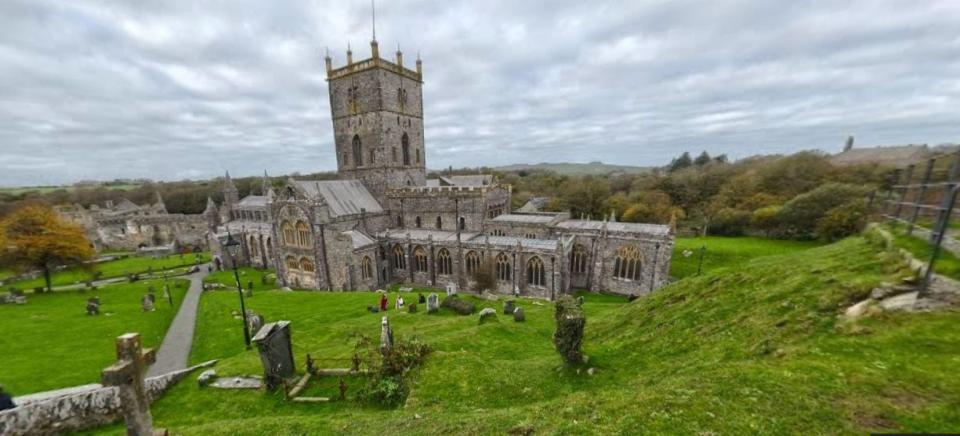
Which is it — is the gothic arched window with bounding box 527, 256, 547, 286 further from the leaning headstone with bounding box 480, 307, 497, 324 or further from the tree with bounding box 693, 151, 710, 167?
the tree with bounding box 693, 151, 710, 167

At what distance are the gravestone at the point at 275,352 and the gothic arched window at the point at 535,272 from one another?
19.7m

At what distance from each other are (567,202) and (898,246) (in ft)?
155

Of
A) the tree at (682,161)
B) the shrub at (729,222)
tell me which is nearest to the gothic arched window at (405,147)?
the shrub at (729,222)

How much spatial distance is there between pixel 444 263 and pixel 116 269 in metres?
45.5

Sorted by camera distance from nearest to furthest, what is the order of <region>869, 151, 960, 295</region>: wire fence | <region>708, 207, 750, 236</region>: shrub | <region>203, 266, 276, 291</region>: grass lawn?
<region>869, 151, 960, 295</region>: wire fence, <region>203, 266, 276, 291</region>: grass lawn, <region>708, 207, 750, 236</region>: shrub

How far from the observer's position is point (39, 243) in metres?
31.4

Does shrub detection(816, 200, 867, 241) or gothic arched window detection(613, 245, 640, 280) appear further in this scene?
shrub detection(816, 200, 867, 241)

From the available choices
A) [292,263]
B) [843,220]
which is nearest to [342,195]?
[292,263]

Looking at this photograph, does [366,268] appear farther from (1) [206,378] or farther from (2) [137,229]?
(2) [137,229]

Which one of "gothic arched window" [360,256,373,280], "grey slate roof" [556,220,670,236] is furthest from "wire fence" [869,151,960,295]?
"gothic arched window" [360,256,373,280]

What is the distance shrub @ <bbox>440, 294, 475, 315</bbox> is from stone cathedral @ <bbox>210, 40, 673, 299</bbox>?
732 cm

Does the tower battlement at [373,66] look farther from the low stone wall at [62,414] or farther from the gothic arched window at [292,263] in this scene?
the low stone wall at [62,414]

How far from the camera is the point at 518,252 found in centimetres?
2844

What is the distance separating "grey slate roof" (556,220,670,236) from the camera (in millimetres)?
27484
